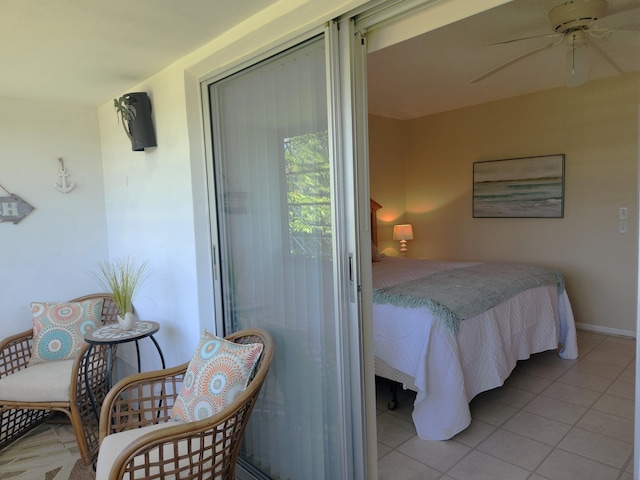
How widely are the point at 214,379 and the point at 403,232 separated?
399 cm

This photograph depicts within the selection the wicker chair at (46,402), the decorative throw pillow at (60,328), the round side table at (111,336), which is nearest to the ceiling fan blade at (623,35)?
the round side table at (111,336)

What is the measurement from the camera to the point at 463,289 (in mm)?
2896

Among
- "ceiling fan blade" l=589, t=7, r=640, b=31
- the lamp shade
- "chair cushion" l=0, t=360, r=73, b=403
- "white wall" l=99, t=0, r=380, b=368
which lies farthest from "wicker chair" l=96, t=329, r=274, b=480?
the lamp shade

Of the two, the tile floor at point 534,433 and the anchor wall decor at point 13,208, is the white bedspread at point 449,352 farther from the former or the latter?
the anchor wall decor at point 13,208

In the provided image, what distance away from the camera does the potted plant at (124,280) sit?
2.57 m

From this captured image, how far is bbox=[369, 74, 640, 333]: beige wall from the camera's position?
13.4ft

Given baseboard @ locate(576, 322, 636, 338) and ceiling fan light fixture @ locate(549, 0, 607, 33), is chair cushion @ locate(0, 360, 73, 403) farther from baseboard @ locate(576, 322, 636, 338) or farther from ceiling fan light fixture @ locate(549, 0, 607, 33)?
baseboard @ locate(576, 322, 636, 338)

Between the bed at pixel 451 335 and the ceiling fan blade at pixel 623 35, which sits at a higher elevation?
the ceiling fan blade at pixel 623 35

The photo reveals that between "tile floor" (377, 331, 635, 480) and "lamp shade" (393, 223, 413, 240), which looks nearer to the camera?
"tile floor" (377, 331, 635, 480)

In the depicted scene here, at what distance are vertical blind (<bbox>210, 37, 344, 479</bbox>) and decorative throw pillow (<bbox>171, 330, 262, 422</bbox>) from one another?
27 centimetres

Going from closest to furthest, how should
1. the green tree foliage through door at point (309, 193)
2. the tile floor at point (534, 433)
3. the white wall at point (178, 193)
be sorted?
the green tree foliage through door at point (309, 193)
the white wall at point (178, 193)
the tile floor at point (534, 433)

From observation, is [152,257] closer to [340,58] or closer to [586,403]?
[340,58]

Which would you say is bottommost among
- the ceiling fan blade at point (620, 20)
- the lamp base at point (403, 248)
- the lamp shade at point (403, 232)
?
the lamp base at point (403, 248)

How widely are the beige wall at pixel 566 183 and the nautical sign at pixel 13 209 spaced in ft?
11.9
